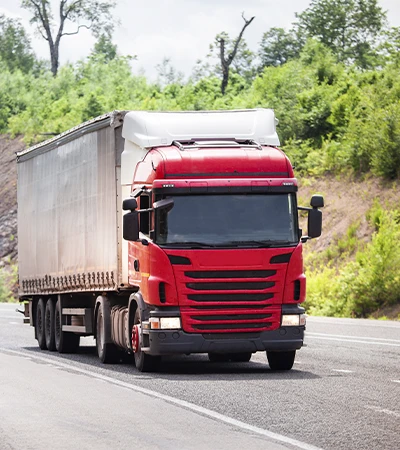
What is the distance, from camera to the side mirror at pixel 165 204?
17.7m

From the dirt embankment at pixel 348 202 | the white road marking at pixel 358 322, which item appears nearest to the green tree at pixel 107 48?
the dirt embankment at pixel 348 202

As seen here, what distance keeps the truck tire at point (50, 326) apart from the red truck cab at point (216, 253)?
6.64 meters

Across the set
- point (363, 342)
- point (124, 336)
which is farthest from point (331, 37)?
point (124, 336)

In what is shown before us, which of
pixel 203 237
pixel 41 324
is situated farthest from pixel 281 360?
pixel 41 324

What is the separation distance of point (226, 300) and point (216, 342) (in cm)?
60

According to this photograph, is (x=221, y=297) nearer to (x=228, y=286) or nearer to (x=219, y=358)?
(x=228, y=286)

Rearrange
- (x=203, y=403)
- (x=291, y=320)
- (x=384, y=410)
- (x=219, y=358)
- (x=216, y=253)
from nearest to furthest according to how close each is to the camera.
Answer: (x=384, y=410) < (x=203, y=403) < (x=216, y=253) < (x=291, y=320) < (x=219, y=358)

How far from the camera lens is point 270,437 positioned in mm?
11133

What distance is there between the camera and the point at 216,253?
17500mm

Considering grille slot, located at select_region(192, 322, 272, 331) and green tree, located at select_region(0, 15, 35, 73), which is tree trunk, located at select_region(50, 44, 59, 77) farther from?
grille slot, located at select_region(192, 322, 272, 331)

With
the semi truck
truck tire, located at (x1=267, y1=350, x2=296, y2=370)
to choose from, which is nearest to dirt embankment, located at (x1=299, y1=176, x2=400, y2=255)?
the semi truck

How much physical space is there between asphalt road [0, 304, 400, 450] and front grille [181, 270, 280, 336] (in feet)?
2.35

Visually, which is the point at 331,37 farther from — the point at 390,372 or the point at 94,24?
the point at 390,372

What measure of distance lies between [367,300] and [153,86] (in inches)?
1943
